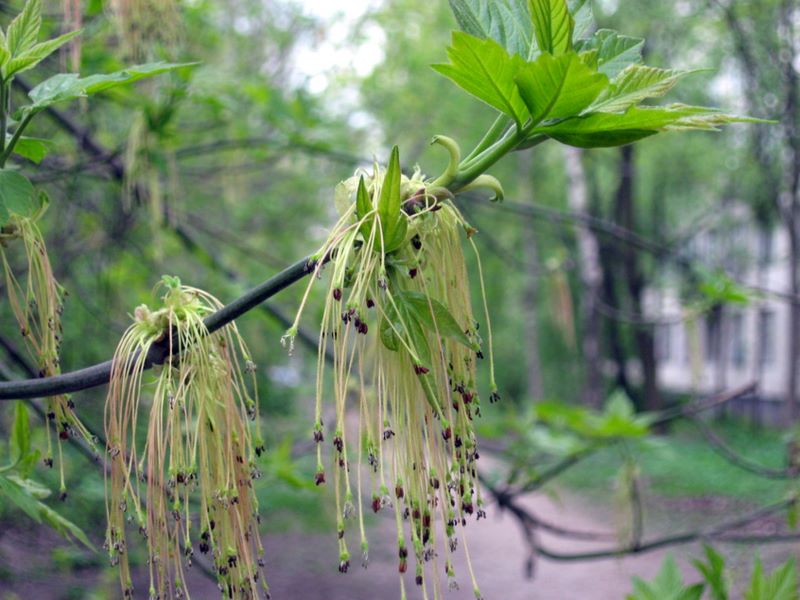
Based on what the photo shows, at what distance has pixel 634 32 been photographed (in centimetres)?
1175

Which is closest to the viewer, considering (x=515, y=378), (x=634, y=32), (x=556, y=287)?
(x=556, y=287)

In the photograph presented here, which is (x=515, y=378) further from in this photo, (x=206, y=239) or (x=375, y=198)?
(x=375, y=198)

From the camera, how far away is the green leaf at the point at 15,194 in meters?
0.95

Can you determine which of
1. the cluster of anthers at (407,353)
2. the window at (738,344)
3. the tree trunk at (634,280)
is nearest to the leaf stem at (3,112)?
the cluster of anthers at (407,353)

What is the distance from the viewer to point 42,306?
109 cm

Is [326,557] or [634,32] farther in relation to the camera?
[634,32]

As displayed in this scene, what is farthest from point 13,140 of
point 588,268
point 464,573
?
point 588,268

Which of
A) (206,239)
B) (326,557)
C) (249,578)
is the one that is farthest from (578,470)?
(249,578)

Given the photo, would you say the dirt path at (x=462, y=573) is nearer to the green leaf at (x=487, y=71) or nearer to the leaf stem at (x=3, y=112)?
the leaf stem at (x=3, y=112)

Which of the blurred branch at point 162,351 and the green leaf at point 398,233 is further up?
the green leaf at point 398,233

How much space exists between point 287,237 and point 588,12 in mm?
8128

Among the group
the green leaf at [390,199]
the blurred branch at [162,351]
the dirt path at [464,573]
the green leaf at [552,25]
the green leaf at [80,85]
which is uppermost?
the green leaf at [552,25]

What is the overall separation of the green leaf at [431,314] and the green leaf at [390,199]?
7 centimetres

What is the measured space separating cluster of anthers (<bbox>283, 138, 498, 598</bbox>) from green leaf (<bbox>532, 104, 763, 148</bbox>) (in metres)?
0.13
